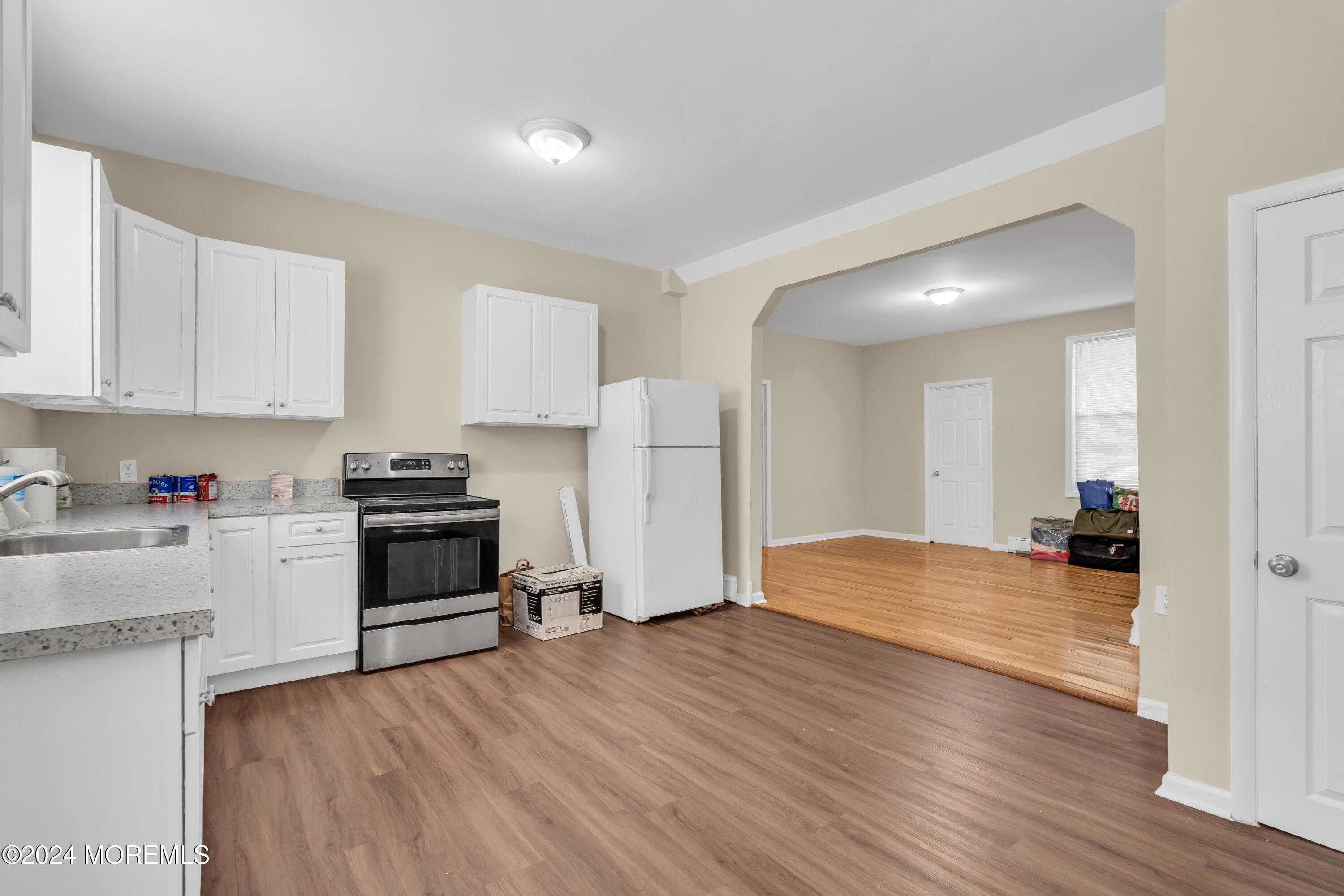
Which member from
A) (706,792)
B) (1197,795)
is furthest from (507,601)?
(1197,795)

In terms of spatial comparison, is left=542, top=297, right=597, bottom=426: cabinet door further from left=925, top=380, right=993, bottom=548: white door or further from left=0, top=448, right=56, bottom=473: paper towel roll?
left=925, top=380, right=993, bottom=548: white door

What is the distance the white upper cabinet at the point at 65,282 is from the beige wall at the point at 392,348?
46cm

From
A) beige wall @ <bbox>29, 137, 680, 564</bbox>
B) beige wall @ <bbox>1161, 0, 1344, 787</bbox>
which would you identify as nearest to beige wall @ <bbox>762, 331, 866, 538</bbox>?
beige wall @ <bbox>29, 137, 680, 564</bbox>

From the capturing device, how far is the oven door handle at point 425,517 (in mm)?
3289

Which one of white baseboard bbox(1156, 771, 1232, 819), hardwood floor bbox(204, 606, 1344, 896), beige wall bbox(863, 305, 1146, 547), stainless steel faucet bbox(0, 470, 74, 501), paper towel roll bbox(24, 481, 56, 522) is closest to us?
stainless steel faucet bbox(0, 470, 74, 501)

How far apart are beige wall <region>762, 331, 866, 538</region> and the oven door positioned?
4525 millimetres

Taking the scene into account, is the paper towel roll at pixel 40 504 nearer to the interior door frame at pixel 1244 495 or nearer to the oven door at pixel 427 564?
the oven door at pixel 427 564

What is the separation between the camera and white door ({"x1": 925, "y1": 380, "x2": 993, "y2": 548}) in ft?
24.5

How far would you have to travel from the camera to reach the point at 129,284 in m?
2.75

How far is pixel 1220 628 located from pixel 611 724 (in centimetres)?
218

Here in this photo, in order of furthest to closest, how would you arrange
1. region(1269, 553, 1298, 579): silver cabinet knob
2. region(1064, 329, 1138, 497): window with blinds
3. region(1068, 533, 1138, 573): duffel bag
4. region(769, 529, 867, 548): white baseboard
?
region(769, 529, 867, 548): white baseboard, region(1064, 329, 1138, 497): window with blinds, region(1068, 533, 1138, 573): duffel bag, region(1269, 553, 1298, 579): silver cabinet knob

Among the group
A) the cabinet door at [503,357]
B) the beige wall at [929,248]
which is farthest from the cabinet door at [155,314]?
the beige wall at [929,248]

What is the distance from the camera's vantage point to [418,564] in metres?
3.42

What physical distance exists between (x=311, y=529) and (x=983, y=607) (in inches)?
170
